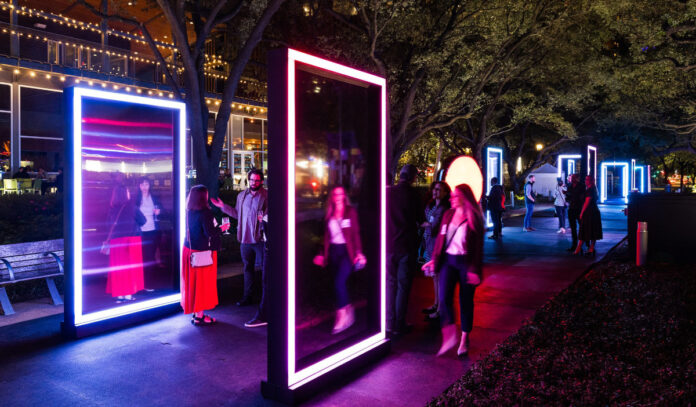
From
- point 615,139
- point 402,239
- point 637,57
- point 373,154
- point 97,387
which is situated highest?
point 637,57

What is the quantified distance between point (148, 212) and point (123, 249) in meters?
0.75

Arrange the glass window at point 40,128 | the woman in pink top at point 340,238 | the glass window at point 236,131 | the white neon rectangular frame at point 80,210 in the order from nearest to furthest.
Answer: the woman in pink top at point 340,238 → the white neon rectangular frame at point 80,210 → the glass window at point 40,128 → the glass window at point 236,131

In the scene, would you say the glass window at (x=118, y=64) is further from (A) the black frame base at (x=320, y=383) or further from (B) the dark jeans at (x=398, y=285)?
(A) the black frame base at (x=320, y=383)

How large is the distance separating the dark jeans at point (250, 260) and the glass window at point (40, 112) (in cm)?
1601

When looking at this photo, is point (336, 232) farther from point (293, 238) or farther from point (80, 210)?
point (80, 210)

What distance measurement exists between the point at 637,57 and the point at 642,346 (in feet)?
62.4

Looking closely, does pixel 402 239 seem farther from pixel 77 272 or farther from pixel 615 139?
pixel 615 139

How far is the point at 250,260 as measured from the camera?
7203mm

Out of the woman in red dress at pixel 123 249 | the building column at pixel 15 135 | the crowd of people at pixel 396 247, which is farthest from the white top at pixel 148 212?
the building column at pixel 15 135

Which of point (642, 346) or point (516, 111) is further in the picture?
point (516, 111)

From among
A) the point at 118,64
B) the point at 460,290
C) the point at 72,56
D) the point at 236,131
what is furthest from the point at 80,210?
the point at 236,131

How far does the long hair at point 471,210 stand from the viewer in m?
5.31

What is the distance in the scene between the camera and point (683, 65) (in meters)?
20.0

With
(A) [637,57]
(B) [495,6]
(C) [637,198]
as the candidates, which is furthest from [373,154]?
(A) [637,57]
